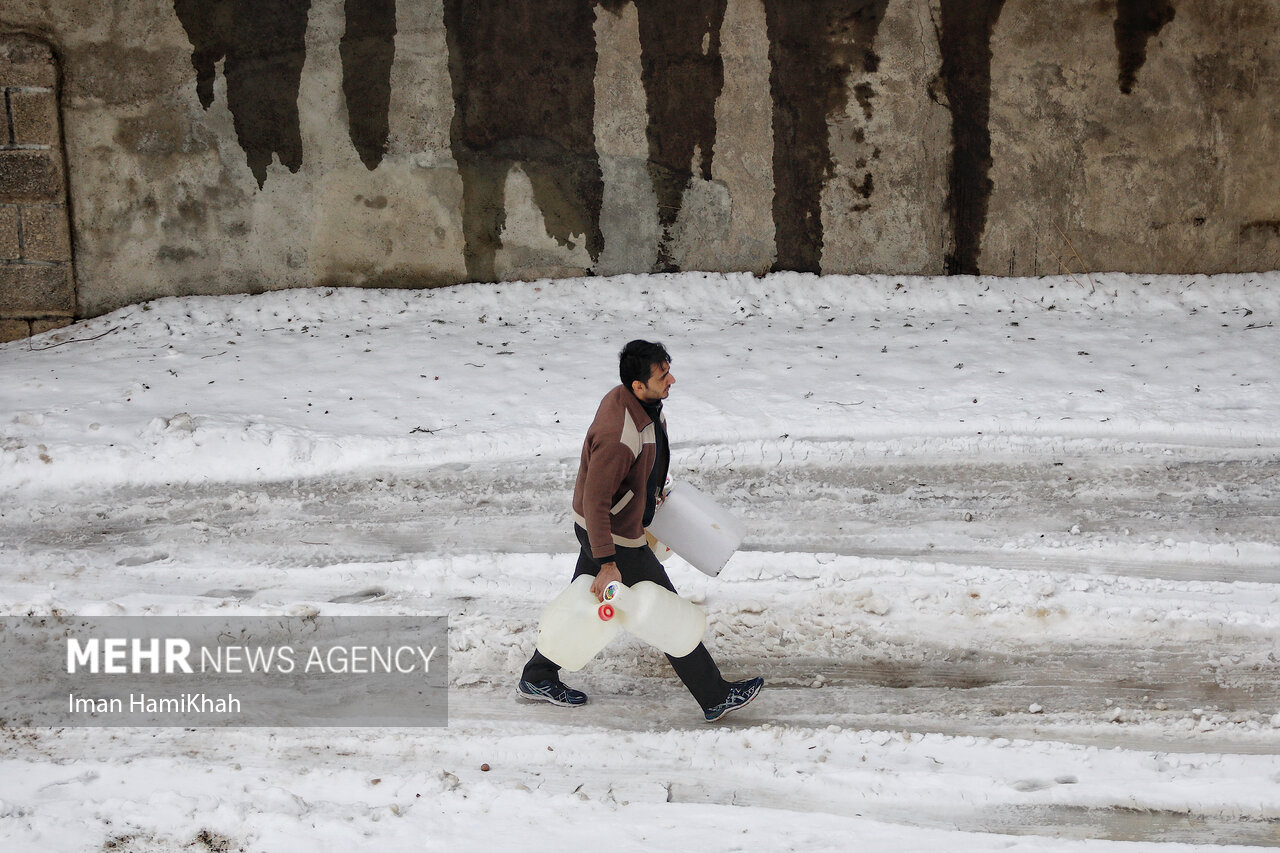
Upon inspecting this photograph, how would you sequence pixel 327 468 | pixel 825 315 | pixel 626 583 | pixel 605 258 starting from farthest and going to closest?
pixel 605 258 < pixel 825 315 < pixel 327 468 < pixel 626 583

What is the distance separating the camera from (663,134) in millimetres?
9539

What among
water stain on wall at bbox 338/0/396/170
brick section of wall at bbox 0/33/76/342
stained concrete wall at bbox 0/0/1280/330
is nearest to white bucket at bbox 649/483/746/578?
stained concrete wall at bbox 0/0/1280/330

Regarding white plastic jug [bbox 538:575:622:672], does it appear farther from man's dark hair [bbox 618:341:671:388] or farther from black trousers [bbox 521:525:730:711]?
man's dark hair [bbox 618:341:671:388]

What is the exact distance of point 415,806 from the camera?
12.3ft

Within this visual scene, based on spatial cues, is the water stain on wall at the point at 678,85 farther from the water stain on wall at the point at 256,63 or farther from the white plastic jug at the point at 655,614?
the white plastic jug at the point at 655,614

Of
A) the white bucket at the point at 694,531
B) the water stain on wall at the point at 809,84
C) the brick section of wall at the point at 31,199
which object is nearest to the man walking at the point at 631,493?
the white bucket at the point at 694,531

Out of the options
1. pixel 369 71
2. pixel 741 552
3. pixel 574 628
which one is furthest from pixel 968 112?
pixel 574 628

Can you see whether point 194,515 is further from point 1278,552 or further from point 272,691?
point 1278,552

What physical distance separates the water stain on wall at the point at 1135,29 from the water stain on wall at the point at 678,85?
12.1 feet

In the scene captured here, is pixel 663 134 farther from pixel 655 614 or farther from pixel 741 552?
pixel 655 614

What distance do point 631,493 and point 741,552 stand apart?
1.66m

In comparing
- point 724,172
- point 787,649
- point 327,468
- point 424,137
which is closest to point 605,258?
point 724,172

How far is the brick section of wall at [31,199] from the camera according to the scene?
9008 millimetres

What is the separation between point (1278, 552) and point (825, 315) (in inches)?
179
